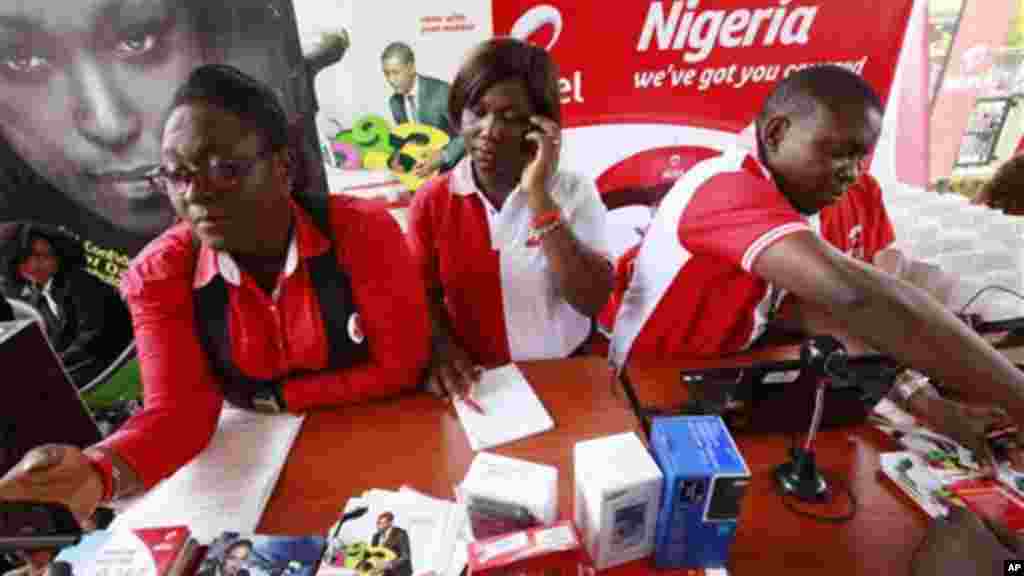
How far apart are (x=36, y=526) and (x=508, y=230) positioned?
105 cm

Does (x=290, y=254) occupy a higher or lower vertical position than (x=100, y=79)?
lower

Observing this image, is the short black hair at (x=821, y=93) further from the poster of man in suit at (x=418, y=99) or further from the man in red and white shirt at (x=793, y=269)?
the poster of man in suit at (x=418, y=99)

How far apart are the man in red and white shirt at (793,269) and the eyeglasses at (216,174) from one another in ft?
2.85

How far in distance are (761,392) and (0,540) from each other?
1.17m

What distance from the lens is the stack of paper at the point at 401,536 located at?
762mm

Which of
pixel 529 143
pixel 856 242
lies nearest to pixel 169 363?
pixel 529 143

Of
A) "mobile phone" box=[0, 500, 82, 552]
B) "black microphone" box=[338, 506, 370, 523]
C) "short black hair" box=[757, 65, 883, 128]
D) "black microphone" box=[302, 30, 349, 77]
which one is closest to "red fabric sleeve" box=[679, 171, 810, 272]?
"short black hair" box=[757, 65, 883, 128]

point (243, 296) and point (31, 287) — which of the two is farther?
point (31, 287)

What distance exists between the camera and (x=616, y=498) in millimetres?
709

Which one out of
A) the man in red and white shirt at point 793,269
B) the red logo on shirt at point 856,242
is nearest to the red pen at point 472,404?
the man in red and white shirt at point 793,269

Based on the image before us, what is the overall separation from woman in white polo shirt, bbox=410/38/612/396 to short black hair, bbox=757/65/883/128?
50 centimetres

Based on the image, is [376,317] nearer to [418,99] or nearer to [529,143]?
[529,143]

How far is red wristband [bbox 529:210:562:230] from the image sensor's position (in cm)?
128

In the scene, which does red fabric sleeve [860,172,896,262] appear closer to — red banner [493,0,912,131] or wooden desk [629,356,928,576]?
Result: red banner [493,0,912,131]
